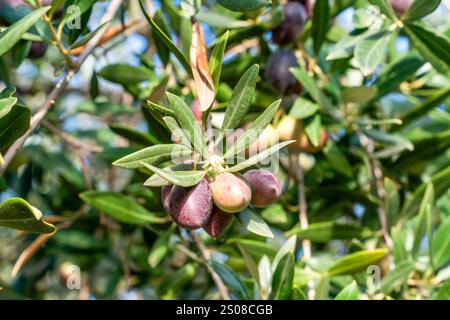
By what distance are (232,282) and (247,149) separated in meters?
0.33

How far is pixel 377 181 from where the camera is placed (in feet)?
6.39

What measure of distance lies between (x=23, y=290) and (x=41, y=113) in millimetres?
1255

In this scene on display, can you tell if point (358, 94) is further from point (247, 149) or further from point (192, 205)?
point (192, 205)

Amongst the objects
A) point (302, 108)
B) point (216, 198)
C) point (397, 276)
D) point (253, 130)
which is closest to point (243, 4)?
point (253, 130)

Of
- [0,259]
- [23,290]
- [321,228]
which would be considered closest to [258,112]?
[321,228]

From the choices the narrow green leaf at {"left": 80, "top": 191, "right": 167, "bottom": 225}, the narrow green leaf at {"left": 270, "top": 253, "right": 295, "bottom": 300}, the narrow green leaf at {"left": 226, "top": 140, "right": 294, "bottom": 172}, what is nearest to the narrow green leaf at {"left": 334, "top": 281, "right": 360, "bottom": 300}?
the narrow green leaf at {"left": 270, "top": 253, "right": 295, "bottom": 300}

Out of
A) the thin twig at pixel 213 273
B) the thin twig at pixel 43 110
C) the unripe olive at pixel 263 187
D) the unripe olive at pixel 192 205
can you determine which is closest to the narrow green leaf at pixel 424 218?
the thin twig at pixel 213 273

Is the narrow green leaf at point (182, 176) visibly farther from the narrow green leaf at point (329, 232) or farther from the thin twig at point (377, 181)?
the thin twig at point (377, 181)

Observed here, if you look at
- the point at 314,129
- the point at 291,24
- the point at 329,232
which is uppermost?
the point at 291,24

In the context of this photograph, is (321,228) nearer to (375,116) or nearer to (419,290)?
(419,290)

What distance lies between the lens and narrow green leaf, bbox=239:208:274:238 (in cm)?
118

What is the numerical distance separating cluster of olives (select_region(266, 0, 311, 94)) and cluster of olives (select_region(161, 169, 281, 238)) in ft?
1.97

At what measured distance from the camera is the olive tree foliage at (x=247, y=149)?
1228 mm

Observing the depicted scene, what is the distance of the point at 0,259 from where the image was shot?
2859 millimetres
